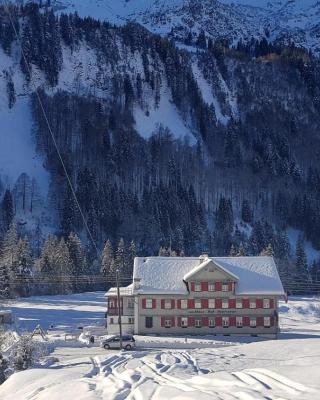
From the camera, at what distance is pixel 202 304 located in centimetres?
6228

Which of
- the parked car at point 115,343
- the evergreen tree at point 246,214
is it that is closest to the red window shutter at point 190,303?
the parked car at point 115,343

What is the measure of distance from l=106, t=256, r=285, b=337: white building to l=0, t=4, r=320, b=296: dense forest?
39.4 meters

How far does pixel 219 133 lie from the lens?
17475 cm

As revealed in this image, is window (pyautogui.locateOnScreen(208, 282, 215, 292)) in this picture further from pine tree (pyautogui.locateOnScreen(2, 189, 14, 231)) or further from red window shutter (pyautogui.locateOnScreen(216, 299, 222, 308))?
pine tree (pyautogui.locateOnScreen(2, 189, 14, 231))

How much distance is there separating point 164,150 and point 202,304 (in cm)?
10327

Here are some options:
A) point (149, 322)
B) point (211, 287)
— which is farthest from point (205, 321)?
point (149, 322)

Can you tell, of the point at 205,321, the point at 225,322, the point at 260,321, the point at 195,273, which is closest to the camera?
the point at 260,321

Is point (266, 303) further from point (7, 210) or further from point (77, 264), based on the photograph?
point (7, 210)

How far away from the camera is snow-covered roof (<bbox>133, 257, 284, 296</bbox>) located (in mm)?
62344

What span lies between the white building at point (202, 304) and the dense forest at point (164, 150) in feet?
129

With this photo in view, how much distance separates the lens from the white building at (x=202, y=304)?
202ft

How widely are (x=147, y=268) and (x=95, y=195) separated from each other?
80.6 meters

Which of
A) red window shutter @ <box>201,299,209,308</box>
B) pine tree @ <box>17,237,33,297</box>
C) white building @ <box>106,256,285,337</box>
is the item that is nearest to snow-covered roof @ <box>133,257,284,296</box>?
white building @ <box>106,256,285,337</box>

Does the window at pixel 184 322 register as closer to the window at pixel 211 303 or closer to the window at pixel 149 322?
the window at pixel 211 303
